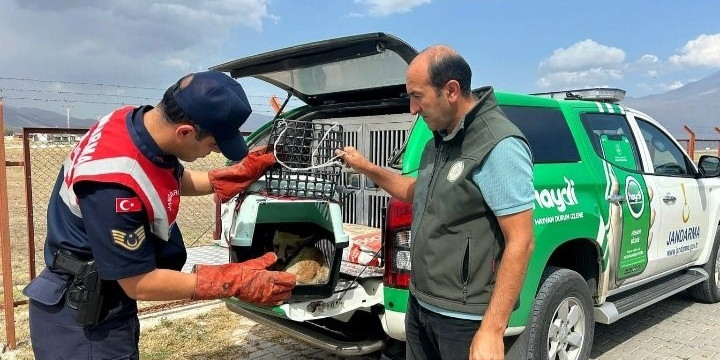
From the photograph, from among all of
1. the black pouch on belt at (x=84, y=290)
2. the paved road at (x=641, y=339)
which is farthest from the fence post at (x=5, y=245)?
the black pouch on belt at (x=84, y=290)

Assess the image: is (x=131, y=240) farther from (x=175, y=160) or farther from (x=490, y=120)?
(x=490, y=120)

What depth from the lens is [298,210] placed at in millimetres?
3182

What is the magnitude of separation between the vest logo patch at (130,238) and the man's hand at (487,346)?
1203 millimetres

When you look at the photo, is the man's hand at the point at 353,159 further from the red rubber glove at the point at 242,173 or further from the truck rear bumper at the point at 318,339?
the truck rear bumper at the point at 318,339

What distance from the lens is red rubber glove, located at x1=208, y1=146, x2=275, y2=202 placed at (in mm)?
2879

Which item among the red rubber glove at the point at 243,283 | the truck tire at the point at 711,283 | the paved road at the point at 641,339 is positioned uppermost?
the red rubber glove at the point at 243,283

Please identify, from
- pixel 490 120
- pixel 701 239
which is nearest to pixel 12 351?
pixel 490 120

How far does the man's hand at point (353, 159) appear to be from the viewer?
2693 mm

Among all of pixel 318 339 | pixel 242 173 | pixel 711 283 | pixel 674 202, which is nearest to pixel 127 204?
pixel 242 173

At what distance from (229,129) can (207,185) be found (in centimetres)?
96

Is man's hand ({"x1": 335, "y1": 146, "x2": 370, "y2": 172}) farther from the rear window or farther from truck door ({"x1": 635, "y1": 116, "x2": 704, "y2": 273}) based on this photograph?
truck door ({"x1": 635, "y1": 116, "x2": 704, "y2": 273})

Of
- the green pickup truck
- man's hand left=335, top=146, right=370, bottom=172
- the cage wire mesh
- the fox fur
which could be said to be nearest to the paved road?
the green pickup truck

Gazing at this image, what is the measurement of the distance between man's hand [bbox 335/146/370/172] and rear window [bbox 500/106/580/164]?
37.2 inches

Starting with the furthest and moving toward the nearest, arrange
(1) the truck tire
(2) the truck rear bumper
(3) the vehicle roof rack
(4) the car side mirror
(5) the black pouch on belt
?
(1) the truck tire < (4) the car side mirror < (3) the vehicle roof rack < (2) the truck rear bumper < (5) the black pouch on belt
